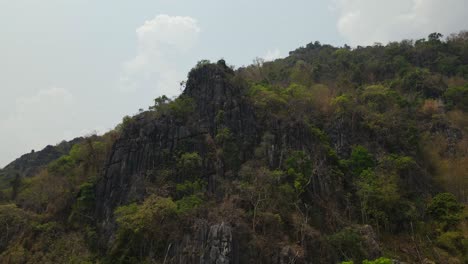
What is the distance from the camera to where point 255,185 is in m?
25.7

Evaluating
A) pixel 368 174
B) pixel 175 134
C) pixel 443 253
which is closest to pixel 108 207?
pixel 175 134

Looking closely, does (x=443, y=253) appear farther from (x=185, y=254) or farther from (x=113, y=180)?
(x=113, y=180)

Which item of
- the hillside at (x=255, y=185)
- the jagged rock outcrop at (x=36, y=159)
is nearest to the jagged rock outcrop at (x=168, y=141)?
the hillside at (x=255, y=185)

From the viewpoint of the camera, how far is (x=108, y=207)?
94.2ft

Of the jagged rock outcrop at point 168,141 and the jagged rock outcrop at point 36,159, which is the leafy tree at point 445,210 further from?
the jagged rock outcrop at point 36,159

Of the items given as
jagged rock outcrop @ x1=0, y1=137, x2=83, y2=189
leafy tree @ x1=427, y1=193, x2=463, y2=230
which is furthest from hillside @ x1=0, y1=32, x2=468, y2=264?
jagged rock outcrop @ x1=0, y1=137, x2=83, y2=189

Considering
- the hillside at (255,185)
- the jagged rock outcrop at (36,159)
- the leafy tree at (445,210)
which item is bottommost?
the leafy tree at (445,210)

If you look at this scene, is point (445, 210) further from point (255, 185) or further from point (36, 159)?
point (36, 159)

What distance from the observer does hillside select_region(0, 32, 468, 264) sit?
23.4m

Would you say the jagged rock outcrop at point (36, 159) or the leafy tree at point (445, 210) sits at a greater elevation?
the jagged rock outcrop at point (36, 159)

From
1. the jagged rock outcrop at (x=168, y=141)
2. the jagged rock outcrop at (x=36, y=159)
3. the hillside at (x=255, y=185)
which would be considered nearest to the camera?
the hillside at (x=255, y=185)

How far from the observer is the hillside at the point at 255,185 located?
922 inches

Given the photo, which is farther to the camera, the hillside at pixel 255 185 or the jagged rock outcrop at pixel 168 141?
the jagged rock outcrop at pixel 168 141

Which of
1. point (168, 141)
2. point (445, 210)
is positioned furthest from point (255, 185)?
point (445, 210)
